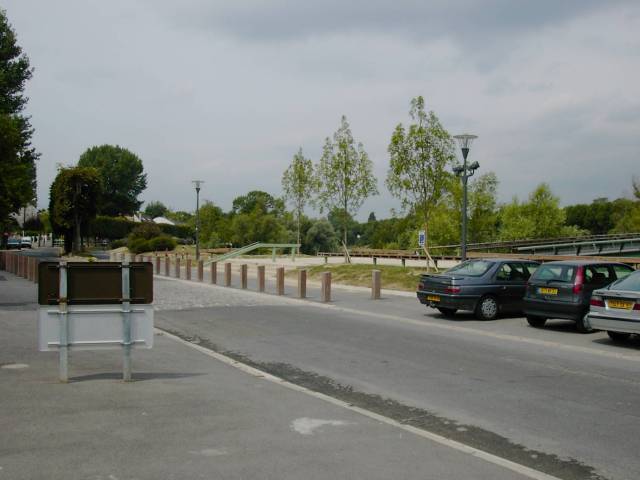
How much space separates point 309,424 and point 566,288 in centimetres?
863

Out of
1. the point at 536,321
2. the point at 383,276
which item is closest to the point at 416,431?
the point at 536,321

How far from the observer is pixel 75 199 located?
4822 centimetres

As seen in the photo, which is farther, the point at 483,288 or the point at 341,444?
the point at 483,288

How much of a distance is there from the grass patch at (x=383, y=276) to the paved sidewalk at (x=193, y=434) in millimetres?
17126

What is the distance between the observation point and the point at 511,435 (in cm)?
588

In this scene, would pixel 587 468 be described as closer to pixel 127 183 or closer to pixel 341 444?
pixel 341 444

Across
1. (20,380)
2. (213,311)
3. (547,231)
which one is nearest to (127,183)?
(547,231)

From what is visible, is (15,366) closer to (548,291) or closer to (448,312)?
(548,291)

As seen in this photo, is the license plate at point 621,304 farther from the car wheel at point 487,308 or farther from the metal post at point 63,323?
the metal post at point 63,323

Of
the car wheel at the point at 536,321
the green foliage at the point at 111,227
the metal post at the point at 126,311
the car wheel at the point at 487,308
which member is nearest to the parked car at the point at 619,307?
the car wheel at the point at 536,321

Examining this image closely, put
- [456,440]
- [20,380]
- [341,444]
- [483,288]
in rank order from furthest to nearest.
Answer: [483,288], [20,380], [456,440], [341,444]

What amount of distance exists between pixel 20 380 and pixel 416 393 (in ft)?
14.9

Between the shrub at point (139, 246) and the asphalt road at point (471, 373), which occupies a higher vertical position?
the shrub at point (139, 246)

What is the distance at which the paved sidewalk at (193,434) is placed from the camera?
4609 mm
